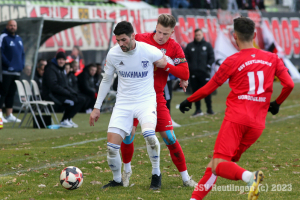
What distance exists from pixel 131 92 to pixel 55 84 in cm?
701

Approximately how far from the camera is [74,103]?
11805mm

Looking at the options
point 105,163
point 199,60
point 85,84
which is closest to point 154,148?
point 105,163

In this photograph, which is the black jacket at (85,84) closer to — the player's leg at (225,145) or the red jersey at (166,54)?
the red jersey at (166,54)

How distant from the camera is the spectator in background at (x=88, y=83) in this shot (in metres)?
14.7

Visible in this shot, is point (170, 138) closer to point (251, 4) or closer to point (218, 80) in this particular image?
point (218, 80)

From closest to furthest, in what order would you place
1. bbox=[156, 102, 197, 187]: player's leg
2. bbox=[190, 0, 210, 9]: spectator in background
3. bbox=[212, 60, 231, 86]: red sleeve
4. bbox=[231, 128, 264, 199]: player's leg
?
bbox=[231, 128, 264, 199]: player's leg
bbox=[212, 60, 231, 86]: red sleeve
bbox=[156, 102, 197, 187]: player's leg
bbox=[190, 0, 210, 9]: spectator in background

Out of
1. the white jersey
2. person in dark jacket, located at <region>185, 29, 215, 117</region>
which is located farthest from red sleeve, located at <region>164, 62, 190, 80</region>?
person in dark jacket, located at <region>185, 29, 215, 117</region>

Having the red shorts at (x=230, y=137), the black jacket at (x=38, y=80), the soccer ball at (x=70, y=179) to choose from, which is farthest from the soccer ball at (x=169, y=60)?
the black jacket at (x=38, y=80)

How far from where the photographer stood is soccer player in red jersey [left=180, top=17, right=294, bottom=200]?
4.23 meters

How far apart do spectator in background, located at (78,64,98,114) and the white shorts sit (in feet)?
30.5

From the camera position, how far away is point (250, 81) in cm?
426

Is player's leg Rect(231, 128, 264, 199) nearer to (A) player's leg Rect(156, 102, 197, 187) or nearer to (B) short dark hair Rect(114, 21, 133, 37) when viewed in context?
(A) player's leg Rect(156, 102, 197, 187)

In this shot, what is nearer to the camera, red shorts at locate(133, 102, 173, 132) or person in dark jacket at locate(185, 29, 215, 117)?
red shorts at locate(133, 102, 173, 132)

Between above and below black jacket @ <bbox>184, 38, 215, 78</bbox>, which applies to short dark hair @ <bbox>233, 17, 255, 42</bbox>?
above
